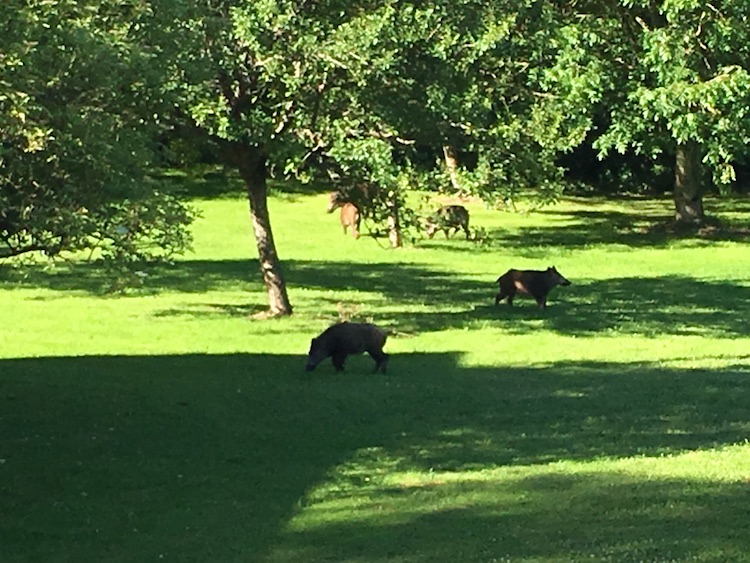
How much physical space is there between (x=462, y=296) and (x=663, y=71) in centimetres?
693

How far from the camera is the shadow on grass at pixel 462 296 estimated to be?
2731 centimetres

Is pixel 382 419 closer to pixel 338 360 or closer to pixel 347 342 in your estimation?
pixel 347 342

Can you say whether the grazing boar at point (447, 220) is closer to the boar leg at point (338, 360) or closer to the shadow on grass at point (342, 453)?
the shadow on grass at point (342, 453)

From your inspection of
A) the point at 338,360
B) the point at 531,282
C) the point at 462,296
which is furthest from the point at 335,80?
Result: the point at 462,296

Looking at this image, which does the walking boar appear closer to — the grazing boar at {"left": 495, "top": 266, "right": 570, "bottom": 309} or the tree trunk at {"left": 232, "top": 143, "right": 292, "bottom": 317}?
the tree trunk at {"left": 232, "top": 143, "right": 292, "bottom": 317}

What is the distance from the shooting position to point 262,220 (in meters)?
27.0

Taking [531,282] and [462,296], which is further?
[462,296]

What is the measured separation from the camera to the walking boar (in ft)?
67.4

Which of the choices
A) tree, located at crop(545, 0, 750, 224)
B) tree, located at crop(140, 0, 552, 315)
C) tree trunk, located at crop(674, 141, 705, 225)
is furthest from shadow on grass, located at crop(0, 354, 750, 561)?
tree trunk, located at crop(674, 141, 705, 225)

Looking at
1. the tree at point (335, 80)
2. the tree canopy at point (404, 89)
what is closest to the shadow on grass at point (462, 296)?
the tree canopy at point (404, 89)

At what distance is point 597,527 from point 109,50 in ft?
20.2

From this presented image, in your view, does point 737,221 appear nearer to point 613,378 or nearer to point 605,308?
point 605,308

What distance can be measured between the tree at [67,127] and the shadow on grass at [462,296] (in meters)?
12.6

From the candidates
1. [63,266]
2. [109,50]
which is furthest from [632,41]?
[109,50]
